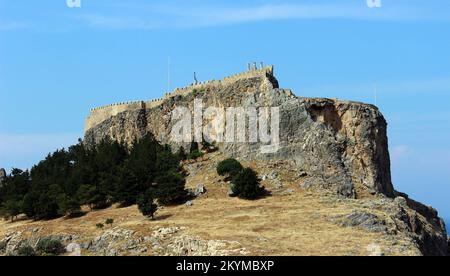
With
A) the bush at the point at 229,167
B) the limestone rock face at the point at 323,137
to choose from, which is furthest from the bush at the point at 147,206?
the limestone rock face at the point at 323,137

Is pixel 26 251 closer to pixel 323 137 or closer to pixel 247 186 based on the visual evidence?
pixel 247 186

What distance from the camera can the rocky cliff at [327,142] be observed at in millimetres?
64562

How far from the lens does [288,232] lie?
5300 centimetres

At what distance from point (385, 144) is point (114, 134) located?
29.9m

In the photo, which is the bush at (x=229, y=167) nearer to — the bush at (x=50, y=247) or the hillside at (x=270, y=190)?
the hillside at (x=270, y=190)

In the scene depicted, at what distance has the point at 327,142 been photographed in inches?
2613

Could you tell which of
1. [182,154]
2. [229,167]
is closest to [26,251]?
[229,167]

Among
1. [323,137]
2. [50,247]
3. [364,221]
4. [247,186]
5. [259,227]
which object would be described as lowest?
[50,247]

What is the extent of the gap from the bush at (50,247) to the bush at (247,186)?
14.3 m

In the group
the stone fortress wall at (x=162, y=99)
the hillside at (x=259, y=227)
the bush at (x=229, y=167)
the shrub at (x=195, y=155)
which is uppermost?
the stone fortress wall at (x=162, y=99)

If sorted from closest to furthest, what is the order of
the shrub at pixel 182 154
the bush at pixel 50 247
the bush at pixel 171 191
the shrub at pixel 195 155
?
the bush at pixel 50 247 → the bush at pixel 171 191 → the shrub at pixel 195 155 → the shrub at pixel 182 154

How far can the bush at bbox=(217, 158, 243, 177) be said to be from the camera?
6525 cm

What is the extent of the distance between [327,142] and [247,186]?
8.83 meters

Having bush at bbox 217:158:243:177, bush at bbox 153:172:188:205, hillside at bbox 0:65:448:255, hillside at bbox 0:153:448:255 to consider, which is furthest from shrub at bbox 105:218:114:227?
bush at bbox 217:158:243:177
